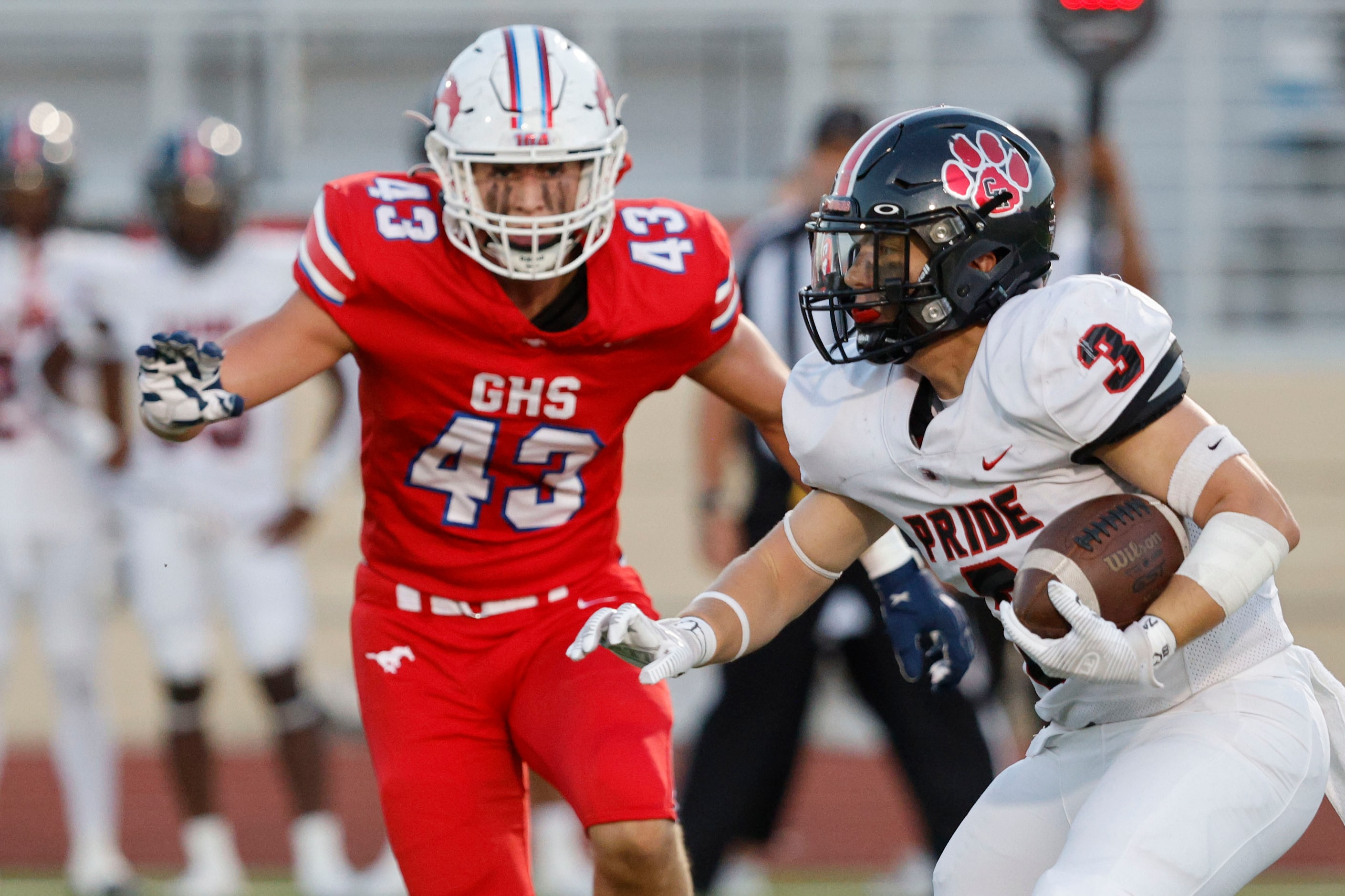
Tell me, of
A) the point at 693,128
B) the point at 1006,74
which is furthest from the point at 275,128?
the point at 1006,74

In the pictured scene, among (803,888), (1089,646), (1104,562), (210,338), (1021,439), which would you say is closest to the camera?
(1089,646)

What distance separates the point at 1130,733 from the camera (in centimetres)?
250

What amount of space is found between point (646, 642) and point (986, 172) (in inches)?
34.3

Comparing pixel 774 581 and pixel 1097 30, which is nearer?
pixel 774 581

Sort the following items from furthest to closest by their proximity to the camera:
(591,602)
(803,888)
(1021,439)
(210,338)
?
1. (210,338)
2. (803,888)
3. (591,602)
4. (1021,439)

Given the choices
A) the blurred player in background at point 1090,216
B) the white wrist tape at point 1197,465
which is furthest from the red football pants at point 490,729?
the blurred player in background at point 1090,216

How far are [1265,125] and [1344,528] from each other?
7.90ft

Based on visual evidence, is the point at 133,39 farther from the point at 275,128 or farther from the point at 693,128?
the point at 693,128

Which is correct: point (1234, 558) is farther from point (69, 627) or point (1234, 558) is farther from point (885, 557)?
point (69, 627)

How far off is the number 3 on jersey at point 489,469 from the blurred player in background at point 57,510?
2.40 metres

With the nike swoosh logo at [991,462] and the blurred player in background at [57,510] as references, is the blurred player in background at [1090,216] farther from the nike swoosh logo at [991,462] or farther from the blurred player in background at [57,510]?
the blurred player in background at [57,510]

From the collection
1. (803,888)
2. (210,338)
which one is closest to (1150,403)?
(803,888)

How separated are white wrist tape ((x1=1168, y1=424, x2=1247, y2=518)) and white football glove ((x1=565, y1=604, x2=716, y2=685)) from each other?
721 mm

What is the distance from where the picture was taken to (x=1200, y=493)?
2.33 meters
